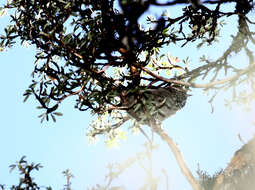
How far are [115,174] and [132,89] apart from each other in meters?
4.82

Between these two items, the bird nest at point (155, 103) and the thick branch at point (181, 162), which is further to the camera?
the thick branch at point (181, 162)

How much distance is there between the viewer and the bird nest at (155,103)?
336 centimetres

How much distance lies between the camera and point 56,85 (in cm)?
338

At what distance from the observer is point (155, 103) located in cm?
349

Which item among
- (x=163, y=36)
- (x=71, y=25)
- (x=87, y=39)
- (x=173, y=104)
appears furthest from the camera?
(x=173, y=104)

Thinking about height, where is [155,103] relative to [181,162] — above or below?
below

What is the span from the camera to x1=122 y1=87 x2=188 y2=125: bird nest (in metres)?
3.36

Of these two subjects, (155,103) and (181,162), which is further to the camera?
(181,162)

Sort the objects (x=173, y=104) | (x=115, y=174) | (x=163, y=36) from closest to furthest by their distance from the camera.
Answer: (x=163, y=36), (x=173, y=104), (x=115, y=174)

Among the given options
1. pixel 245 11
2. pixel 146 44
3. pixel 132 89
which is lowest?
pixel 132 89

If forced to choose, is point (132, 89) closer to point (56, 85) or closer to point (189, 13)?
point (56, 85)

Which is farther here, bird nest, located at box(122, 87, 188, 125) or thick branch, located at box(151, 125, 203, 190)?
thick branch, located at box(151, 125, 203, 190)

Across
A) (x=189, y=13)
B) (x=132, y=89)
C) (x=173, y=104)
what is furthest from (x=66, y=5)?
(x=173, y=104)

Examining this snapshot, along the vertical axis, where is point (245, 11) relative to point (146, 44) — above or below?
above
